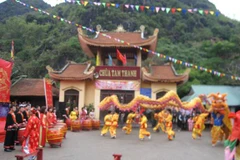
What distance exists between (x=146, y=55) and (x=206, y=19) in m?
45.1

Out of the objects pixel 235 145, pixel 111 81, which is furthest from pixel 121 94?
pixel 235 145

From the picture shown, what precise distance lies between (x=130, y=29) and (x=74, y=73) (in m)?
33.1

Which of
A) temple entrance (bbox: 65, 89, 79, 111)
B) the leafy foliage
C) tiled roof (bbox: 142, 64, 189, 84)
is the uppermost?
the leafy foliage

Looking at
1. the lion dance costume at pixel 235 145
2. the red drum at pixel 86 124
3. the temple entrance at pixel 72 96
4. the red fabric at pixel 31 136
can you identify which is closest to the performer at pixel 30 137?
the red fabric at pixel 31 136

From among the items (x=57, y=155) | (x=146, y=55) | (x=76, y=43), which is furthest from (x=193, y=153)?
(x=76, y=43)

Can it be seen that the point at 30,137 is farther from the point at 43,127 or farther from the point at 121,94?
the point at 121,94

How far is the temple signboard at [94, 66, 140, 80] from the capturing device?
2020 centimetres

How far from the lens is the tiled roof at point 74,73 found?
1961 centimetres

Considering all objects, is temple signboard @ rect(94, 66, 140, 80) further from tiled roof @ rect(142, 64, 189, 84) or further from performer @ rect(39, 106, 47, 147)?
performer @ rect(39, 106, 47, 147)

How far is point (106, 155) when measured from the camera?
8.43m

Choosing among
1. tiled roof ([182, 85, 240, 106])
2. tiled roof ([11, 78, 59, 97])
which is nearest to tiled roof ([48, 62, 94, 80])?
tiled roof ([11, 78, 59, 97])

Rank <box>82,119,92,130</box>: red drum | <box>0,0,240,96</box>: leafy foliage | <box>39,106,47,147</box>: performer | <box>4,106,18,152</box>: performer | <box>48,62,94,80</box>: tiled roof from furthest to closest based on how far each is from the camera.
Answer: <box>0,0,240,96</box>: leafy foliage < <box>48,62,94,80</box>: tiled roof < <box>82,119,92,130</box>: red drum < <box>39,106,47,147</box>: performer < <box>4,106,18,152</box>: performer

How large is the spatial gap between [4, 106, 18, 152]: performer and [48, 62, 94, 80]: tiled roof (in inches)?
422

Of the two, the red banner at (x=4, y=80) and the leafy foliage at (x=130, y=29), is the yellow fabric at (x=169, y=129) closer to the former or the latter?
the red banner at (x=4, y=80)
